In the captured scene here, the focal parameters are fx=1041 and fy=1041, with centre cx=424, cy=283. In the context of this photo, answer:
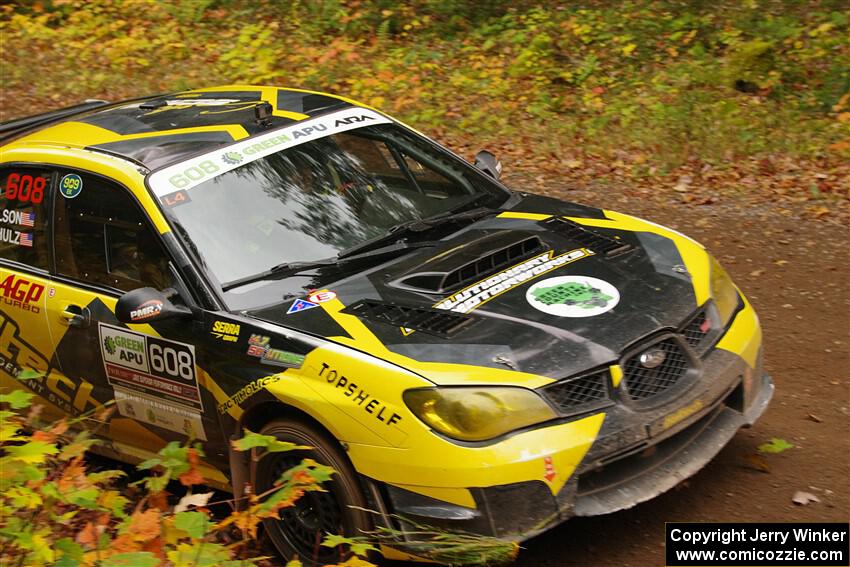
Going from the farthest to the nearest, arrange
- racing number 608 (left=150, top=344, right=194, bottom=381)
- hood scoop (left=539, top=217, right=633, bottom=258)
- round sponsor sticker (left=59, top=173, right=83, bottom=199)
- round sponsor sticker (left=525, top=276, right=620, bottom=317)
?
round sponsor sticker (left=59, top=173, right=83, bottom=199) → hood scoop (left=539, top=217, right=633, bottom=258) → racing number 608 (left=150, top=344, right=194, bottom=381) → round sponsor sticker (left=525, top=276, right=620, bottom=317)

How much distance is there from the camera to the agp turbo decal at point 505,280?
175 inches

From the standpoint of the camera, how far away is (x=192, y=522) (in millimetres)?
3562

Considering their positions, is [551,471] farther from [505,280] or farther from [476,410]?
[505,280]

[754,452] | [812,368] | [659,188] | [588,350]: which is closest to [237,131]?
[588,350]

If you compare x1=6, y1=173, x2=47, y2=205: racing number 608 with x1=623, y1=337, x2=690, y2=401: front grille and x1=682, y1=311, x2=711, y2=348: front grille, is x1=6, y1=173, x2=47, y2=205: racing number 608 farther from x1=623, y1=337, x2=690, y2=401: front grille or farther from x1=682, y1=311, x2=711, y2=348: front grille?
x1=682, y1=311, x2=711, y2=348: front grille

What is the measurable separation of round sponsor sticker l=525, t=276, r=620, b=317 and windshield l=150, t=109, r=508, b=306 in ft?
3.16

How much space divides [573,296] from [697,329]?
0.58 meters

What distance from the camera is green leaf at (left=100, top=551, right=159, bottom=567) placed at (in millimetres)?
3242

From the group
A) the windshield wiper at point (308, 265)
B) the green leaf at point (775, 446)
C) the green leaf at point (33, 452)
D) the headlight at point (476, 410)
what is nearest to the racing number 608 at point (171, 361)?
the windshield wiper at point (308, 265)

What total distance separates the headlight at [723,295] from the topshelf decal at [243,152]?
6.85 feet

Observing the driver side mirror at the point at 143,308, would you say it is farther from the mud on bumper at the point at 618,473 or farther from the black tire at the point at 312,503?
the mud on bumper at the point at 618,473

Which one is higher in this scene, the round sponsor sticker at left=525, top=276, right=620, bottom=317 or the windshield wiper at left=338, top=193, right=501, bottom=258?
the windshield wiper at left=338, top=193, right=501, bottom=258

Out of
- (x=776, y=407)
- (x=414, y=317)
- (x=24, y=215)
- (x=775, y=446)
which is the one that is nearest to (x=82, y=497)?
(x=414, y=317)

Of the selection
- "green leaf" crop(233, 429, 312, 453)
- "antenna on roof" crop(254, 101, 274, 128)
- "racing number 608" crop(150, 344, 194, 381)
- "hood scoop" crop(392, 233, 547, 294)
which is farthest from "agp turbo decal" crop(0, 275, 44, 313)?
"green leaf" crop(233, 429, 312, 453)
